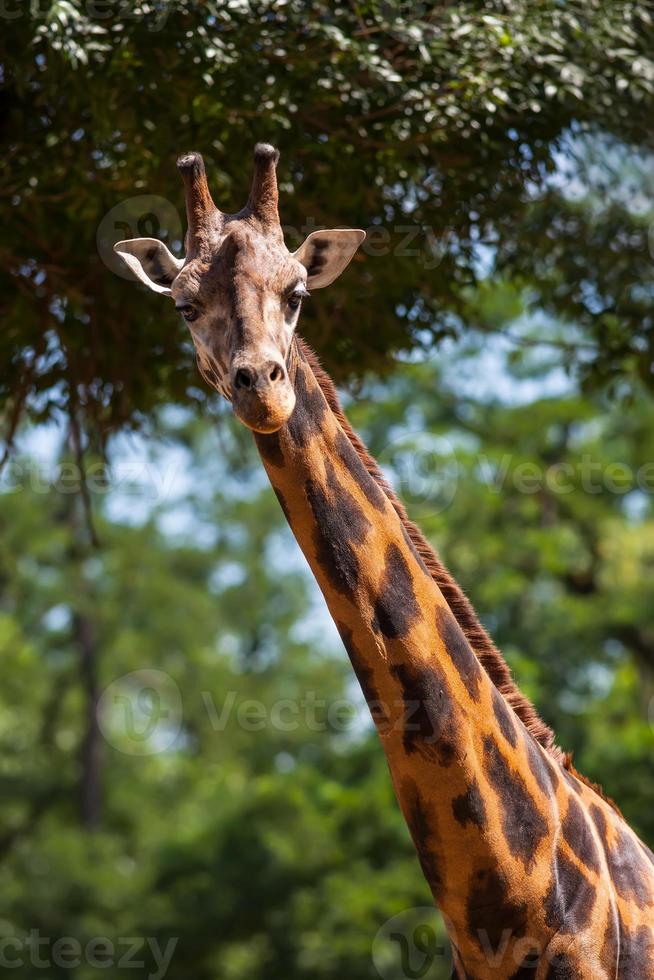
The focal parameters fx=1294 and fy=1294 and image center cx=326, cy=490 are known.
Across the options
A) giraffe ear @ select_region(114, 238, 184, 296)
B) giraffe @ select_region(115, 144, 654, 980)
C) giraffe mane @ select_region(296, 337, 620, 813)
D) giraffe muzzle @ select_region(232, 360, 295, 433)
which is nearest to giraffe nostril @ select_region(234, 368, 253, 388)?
giraffe muzzle @ select_region(232, 360, 295, 433)

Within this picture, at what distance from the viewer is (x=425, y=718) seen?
4.10 metres

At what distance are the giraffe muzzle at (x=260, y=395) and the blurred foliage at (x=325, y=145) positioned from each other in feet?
9.69

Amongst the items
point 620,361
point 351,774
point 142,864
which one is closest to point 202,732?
point 142,864

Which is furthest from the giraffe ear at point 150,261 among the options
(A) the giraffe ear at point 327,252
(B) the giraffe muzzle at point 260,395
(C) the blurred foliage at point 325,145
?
(C) the blurred foliage at point 325,145

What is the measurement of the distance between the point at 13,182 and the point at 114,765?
1757cm

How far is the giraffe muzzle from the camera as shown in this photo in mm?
3652

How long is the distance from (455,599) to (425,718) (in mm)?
603

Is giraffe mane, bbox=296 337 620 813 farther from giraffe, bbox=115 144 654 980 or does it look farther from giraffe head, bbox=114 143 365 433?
giraffe head, bbox=114 143 365 433

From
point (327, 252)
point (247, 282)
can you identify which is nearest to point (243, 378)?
point (247, 282)

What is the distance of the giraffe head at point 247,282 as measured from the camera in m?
3.70

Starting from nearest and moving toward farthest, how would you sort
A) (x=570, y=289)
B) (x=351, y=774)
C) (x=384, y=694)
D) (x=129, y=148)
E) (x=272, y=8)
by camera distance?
1. (x=384, y=694)
2. (x=272, y=8)
3. (x=129, y=148)
4. (x=570, y=289)
5. (x=351, y=774)

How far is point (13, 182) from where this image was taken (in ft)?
22.7

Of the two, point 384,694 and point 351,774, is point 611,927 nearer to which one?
point 384,694

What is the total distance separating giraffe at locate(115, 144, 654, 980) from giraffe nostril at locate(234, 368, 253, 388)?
0.28 metres
